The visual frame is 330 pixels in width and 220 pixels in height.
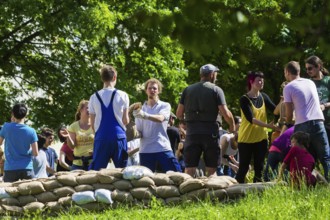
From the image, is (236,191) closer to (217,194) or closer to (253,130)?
(217,194)

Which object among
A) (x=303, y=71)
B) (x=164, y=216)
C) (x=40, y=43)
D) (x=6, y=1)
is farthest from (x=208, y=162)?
(x=303, y=71)

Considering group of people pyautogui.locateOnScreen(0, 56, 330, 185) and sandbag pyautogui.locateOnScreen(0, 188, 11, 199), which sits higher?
group of people pyautogui.locateOnScreen(0, 56, 330, 185)

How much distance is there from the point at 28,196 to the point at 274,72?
18.9 meters

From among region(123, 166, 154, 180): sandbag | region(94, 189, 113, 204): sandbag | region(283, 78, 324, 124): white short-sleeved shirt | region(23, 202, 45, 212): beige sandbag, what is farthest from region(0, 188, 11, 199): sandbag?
region(283, 78, 324, 124): white short-sleeved shirt

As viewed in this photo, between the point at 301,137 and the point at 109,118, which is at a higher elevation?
the point at 109,118

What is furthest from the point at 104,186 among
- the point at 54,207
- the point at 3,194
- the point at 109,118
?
the point at 3,194

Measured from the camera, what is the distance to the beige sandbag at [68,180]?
10430 mm

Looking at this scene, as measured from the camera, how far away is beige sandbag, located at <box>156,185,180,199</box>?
9.97 m

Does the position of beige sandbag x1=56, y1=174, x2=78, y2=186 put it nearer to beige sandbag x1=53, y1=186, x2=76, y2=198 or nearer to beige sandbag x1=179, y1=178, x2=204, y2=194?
beige sandbag x1=53, y1=186, x2=76, y2=198

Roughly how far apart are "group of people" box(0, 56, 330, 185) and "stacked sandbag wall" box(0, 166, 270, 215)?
12.7 inches

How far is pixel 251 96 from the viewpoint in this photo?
11.0m

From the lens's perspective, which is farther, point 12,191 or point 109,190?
point 12,191

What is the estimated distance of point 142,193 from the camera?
1009cm

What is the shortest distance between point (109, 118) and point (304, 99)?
201 centimetres
